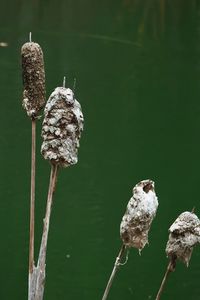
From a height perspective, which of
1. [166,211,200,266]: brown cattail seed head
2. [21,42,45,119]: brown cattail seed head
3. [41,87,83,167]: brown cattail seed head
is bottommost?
[166,211,200,266]: brown cattail seed head

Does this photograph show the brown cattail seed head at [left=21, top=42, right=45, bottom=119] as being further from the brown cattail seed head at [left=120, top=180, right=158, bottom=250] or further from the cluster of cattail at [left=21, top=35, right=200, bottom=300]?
the brown cattail seed head at [left=120, top=180, right=158, bottom=250]

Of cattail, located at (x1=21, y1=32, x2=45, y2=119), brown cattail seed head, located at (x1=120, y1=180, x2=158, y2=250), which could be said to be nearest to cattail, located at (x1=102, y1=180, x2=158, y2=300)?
brown cattail seed head, located at (x1=120, y1=180, x2=158, y2=250)

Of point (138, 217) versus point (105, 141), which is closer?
point (138, 217)

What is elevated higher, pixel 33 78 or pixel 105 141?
pixel 33 78

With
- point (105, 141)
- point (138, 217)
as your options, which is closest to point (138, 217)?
point (138, 217)

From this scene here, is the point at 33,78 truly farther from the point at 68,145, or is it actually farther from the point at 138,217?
the point at 138,217

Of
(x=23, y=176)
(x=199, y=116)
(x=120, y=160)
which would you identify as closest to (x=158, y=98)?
(x=199, y=116)

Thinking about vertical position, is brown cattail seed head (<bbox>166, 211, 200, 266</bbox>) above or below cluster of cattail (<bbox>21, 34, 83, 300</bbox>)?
below

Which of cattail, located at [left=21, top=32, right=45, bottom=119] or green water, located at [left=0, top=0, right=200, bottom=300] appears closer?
cattail, located at [left=21, top=32, right=45, bottom=119]
